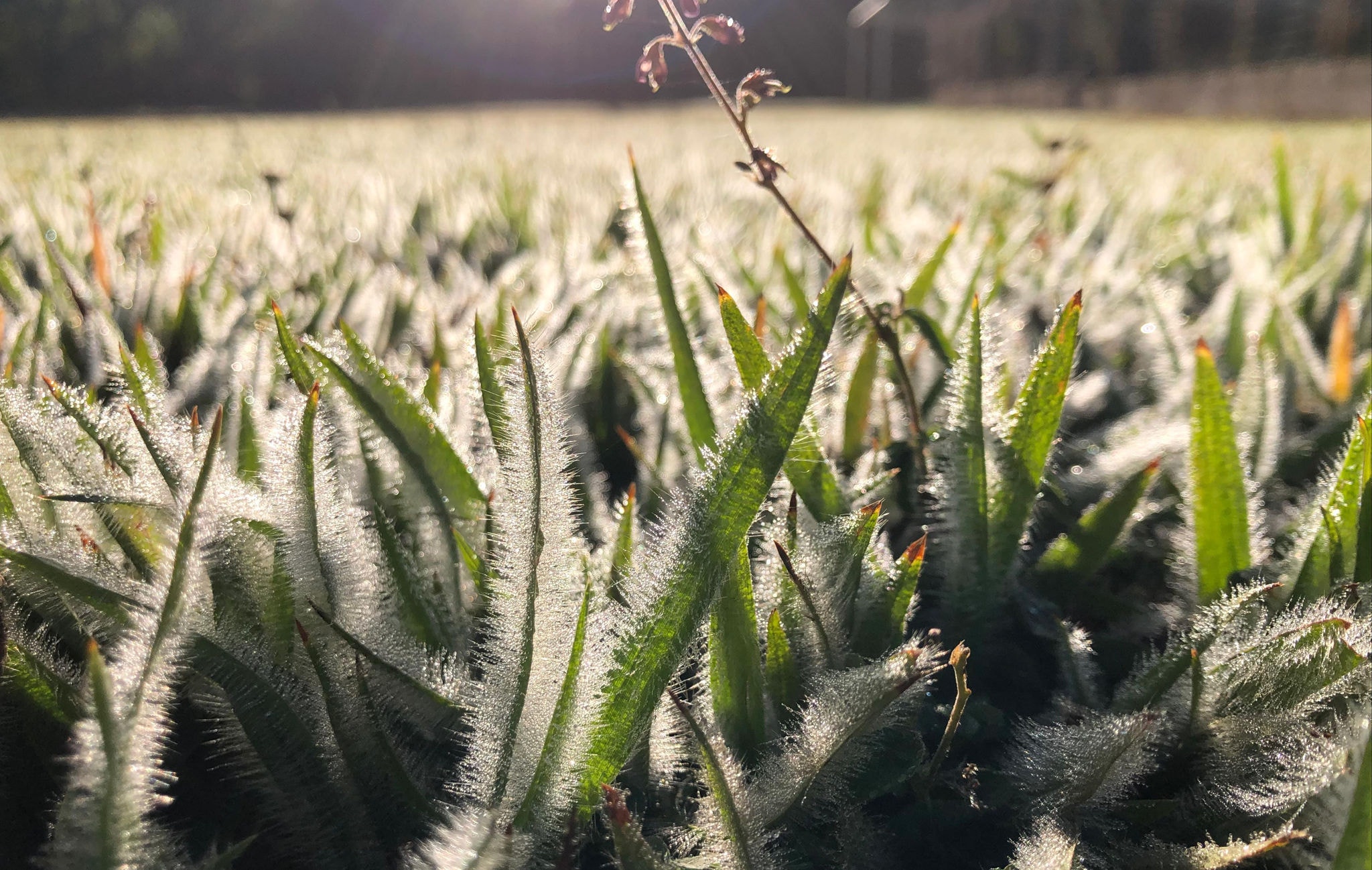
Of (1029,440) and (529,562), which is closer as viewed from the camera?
(529,562)

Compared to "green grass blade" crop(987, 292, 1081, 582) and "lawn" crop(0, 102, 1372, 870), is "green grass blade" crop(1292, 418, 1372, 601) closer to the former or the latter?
"lawn" crop(0, 102, 1372, 870)

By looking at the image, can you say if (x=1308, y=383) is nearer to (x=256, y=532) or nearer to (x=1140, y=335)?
(x=1140, y=335)

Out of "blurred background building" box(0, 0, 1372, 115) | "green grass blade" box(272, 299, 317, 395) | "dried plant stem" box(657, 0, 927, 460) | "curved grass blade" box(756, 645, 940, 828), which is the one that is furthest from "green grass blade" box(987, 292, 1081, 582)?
"blurred background building" box(0, 0, 1372, 115)

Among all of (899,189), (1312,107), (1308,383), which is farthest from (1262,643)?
(1312,107)

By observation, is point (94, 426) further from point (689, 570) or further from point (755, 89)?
point (755, 89)

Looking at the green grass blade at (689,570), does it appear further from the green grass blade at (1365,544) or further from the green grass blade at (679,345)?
the green grass blade at (1365,544)

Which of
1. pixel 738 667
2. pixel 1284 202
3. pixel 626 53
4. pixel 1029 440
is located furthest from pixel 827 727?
pixel 626 53

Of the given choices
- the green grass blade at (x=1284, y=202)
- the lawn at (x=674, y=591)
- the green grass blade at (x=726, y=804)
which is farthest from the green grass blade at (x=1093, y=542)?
the green grass blade at (x=1284, y=202)
